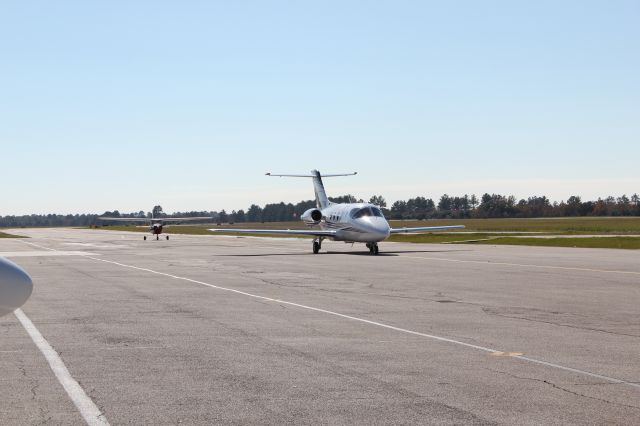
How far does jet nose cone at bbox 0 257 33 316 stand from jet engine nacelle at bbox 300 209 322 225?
43338 mm

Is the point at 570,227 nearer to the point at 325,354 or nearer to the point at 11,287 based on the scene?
the point at 325,354

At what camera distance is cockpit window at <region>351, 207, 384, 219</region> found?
1810 inches

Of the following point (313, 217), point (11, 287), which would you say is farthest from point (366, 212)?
point (11, 287)

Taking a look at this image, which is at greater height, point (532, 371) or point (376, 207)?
point (376, 207)

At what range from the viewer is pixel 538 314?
55.4 ft

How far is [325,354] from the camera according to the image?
38.3ft

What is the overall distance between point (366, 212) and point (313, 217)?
7.61 m

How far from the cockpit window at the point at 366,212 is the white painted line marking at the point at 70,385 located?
32698 millimetres

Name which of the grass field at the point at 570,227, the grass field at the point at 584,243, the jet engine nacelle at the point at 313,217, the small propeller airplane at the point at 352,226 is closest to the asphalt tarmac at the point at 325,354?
the small propeller airplane at the point at 352,226

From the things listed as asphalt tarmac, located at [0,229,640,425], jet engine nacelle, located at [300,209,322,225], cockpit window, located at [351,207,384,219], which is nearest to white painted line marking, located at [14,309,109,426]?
asphalt tarmac, located at [0,229,640,425]

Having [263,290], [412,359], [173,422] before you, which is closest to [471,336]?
[412,359]

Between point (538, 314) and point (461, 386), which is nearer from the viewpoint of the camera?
point (461, 386)

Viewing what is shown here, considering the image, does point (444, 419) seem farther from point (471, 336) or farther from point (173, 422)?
point (471, 336)

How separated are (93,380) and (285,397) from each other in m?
2.35
